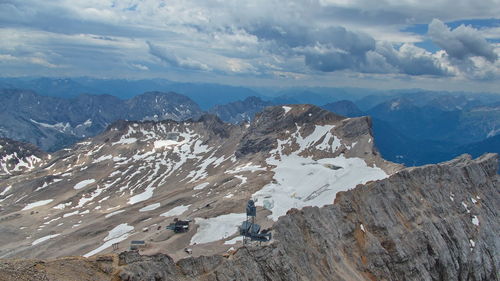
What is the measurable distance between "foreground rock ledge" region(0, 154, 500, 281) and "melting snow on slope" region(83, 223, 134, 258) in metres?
63.0

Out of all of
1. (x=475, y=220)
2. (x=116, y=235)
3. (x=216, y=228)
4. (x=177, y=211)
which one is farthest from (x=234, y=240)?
(x=475, y=220)

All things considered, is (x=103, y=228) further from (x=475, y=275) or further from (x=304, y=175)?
(x=475, y=275)

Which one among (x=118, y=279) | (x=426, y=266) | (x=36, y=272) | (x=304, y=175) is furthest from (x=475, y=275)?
(x=36, y=272)

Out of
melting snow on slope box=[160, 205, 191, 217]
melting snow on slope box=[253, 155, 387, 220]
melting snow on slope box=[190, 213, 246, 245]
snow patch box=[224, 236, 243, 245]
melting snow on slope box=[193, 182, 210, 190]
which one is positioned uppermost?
snow patch box=[224, 236, 243, 245]

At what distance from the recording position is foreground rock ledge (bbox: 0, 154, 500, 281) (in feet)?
168

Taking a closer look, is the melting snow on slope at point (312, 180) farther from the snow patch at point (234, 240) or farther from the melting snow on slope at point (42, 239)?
the melting snow on slope at point (42, 239)

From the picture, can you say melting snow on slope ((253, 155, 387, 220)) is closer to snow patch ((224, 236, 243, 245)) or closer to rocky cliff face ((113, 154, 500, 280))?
rocky cliff face ((113, 154, 500, 280))

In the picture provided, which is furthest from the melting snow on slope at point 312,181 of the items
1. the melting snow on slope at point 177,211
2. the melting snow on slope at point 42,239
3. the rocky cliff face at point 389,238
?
the melting snow on slope at point 42,239

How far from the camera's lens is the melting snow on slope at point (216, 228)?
309 feet

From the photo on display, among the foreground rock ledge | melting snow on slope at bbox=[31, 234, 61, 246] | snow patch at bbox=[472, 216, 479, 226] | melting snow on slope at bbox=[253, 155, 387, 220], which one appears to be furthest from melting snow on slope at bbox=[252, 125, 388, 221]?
melting snow on slope at bbox=[31, 234, 61, 246]

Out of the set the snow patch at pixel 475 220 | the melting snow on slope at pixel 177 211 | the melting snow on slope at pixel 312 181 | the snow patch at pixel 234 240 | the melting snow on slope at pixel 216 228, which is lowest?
the melting snow on slope at pixel 177 211

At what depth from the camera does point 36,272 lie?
43594mm

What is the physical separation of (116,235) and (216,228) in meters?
50.0

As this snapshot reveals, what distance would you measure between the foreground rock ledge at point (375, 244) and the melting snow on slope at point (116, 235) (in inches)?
2482
